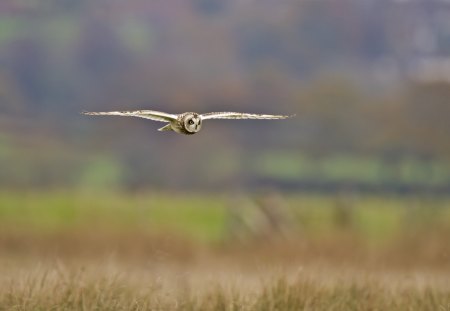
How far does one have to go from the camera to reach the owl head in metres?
5.47

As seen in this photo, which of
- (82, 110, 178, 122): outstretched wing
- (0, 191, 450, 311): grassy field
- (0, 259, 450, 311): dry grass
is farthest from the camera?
(0, 191, 450, 311): grassy field

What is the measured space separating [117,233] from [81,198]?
706 centimetres

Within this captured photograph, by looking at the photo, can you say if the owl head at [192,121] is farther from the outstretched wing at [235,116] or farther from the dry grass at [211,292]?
the dry grass at [211,292]

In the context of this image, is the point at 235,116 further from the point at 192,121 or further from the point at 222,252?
the point at 222,252

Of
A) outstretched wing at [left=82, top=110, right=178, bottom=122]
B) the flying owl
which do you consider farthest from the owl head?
outstretched wing at [left=82, top=110, right=178, bottom=122]

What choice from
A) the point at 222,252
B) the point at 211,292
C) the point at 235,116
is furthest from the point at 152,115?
the point at 222,252

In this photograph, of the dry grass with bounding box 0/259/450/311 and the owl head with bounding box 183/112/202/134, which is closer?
the owl head with bounding box 183/112/202/134

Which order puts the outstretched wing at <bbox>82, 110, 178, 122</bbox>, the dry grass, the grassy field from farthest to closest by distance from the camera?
the grassy field, the dry grass, the outstretched wing at <bbox>82, 110, 178, 122</bbox>

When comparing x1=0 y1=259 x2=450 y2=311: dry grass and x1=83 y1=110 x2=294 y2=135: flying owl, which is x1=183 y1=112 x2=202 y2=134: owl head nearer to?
x1=83 y1=110 x2=294 y2=135: flying owl

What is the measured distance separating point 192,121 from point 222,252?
18.1 m

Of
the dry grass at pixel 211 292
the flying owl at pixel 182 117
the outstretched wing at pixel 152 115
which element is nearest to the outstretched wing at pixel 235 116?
the flying owl at pixel 182 117

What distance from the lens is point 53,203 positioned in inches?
1083

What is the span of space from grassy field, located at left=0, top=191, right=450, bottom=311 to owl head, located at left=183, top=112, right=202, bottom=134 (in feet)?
10.9

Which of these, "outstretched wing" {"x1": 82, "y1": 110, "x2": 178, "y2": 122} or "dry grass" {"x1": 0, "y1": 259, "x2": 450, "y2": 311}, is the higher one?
"dry grass" {"x1": 0, "y1": 259, "x2": 450, "y2": 311}
